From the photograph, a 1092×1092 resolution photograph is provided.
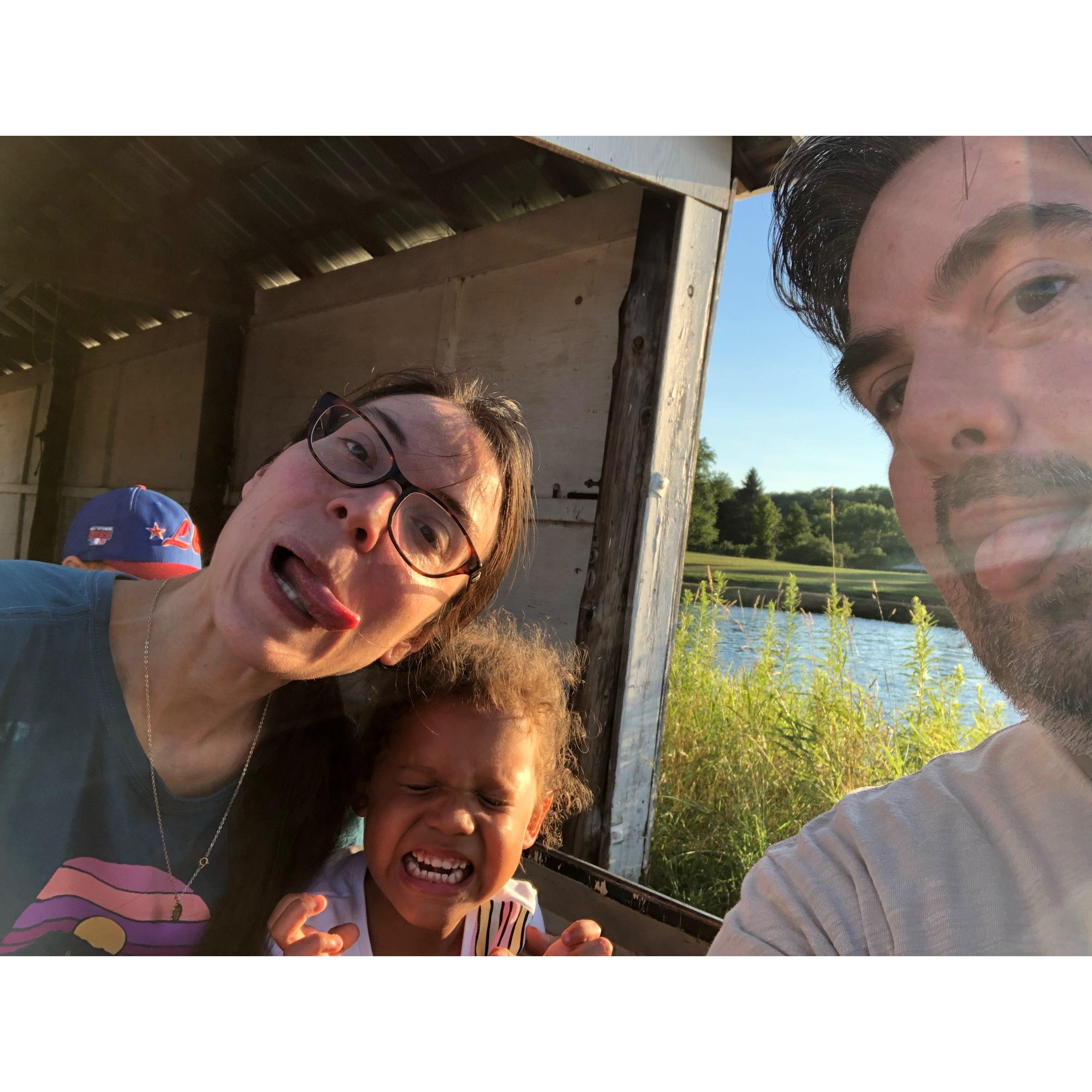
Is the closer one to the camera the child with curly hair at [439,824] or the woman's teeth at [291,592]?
the woman's teeth at [291,592]

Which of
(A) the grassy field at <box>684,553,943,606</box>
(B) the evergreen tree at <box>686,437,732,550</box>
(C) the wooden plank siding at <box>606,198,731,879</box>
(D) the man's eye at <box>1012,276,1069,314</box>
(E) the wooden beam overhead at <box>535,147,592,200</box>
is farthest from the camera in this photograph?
(C) the wooden plank siding at <box>606,198,731,879</box>

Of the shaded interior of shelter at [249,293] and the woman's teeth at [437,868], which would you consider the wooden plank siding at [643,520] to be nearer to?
the shaded interior of shelter at [249,293]

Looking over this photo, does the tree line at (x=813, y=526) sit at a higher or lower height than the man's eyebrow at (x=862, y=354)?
lower

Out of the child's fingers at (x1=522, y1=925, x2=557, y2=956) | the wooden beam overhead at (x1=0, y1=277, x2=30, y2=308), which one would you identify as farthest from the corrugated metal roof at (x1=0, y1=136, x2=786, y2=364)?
→ the child's fingers at (x1=522, y1=925, x2=557, y2=956)

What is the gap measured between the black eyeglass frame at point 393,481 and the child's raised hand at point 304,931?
412 mm

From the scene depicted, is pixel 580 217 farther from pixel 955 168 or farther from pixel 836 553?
pixel 836 553

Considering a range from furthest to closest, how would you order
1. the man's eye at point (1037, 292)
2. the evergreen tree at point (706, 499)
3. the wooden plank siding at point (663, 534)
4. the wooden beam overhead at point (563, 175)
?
1. the wooden plank siding at point (663, 534)
2. the wooden beam overhead at point (563, 175)
3. the evergreen tree at point (706, 499)
4. the man's eye at point (1037, 292)

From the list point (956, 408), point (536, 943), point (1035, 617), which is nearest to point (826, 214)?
point (956, 408)

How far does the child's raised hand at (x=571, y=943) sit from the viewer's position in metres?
0.89

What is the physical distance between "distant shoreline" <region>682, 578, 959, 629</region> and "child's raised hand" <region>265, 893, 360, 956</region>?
2.00 feet

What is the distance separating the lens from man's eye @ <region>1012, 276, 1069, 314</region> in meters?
0.65

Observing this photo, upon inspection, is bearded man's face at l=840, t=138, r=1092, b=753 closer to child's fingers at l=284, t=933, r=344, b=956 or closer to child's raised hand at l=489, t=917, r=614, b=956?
child's raised hand at l=489, t=917, r=614, b=956

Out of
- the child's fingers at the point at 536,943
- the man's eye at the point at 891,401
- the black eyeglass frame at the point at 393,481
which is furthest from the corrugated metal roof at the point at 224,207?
the child's fingers at the point at 536,943
